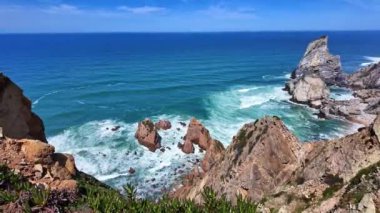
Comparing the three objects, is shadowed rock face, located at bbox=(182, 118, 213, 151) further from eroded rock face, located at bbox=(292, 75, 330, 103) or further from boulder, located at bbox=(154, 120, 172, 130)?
eroded rock face, located at bbox=(292, 75, 330, 103)

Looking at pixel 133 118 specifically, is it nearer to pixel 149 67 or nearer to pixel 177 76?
pixel 177 76

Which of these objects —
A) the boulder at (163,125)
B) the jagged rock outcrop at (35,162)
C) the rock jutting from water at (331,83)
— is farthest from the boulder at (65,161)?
the rock jutting from water at (331,83)

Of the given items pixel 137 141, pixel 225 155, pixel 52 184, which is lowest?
pixel 137 141

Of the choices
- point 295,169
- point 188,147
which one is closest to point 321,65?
point 188,147

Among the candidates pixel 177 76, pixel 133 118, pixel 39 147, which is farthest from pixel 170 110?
pixel 39 147

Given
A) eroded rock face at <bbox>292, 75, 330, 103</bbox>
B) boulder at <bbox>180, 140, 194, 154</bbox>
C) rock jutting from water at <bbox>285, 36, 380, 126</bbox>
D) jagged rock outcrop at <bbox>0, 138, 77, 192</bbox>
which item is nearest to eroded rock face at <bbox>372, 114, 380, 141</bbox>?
jagged rock outcrop at <bbox>0, 138, 77, 192</bbox>

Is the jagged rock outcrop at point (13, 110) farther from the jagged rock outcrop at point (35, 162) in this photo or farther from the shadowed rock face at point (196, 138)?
the shadowed rock face at point (196, 138)
